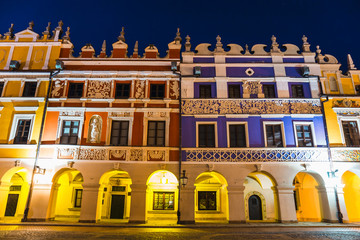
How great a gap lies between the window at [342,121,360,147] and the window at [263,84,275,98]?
5.35 metres

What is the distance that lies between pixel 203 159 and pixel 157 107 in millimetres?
4938

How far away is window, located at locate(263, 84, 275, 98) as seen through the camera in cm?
1855

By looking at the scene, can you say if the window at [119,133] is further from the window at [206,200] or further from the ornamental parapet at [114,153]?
the window at [206,200]

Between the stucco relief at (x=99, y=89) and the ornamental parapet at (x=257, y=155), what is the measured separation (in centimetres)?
726

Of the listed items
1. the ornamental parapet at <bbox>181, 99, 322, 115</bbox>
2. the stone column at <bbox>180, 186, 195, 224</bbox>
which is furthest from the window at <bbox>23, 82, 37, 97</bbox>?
the stone column at <bbox>180, 186, 195, 224</bbox>

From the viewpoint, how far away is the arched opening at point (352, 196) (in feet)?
58.4

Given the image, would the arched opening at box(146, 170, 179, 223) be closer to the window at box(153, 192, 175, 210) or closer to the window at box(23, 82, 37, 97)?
the window at box(153, 192, 175, 210)

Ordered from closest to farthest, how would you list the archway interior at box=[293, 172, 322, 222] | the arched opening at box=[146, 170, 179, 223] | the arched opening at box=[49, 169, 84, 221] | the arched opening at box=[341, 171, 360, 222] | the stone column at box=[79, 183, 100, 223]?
the stone column at box=[79, 183, 100, 223], the arched opening at box=[341, 171, 360, 222], the archway interior at box=[293, 172, 322, 222], the arched opening at box=[49, 169, 84, 221], the arched opening at box=[146, 170, 179, 223]

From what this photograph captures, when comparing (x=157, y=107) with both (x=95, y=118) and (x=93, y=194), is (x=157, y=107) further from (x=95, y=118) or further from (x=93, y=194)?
(x=93, y=194)

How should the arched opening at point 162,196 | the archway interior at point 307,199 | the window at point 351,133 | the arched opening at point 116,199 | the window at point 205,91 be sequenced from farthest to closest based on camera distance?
the arched opening at point 162,196
the arched opening at point 116,199
the window at point 205,91
the archway interior at point 307,199
the window at point 351,133

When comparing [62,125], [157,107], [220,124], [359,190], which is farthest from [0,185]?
[359,190]

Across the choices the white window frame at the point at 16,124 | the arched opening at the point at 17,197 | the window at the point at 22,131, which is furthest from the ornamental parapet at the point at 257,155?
the arched opening at the point at 17,197

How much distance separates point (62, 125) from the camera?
17812 millimetres

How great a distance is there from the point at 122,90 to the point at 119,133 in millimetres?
3294
